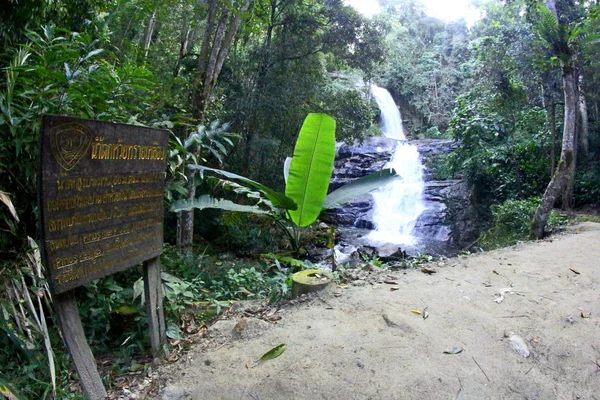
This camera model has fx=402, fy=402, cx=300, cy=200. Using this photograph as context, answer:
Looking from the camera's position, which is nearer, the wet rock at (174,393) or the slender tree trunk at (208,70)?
the wet rock at (174,393)

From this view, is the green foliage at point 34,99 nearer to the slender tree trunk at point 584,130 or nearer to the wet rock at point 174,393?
the wet rock at point 174,393

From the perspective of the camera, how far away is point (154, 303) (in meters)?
2.74

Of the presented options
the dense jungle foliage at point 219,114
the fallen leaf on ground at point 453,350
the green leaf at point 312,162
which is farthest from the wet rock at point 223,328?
the green leaf at point 312,162

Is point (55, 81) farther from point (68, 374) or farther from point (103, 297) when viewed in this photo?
point (68, 374)

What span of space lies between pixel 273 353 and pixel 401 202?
13.3m

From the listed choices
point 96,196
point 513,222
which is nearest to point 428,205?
point 513,222

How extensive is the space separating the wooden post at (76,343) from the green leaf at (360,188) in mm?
3234

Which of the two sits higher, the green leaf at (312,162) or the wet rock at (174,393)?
the green leaf at (312,162)

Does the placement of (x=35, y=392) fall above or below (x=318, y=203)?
below

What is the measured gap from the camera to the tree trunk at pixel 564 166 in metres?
7.29

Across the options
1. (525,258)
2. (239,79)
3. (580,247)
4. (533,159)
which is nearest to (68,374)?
(525,258)

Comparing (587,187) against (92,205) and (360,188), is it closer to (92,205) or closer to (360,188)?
(360,188)

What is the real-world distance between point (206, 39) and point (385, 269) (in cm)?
618

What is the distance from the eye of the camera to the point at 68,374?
269cm
